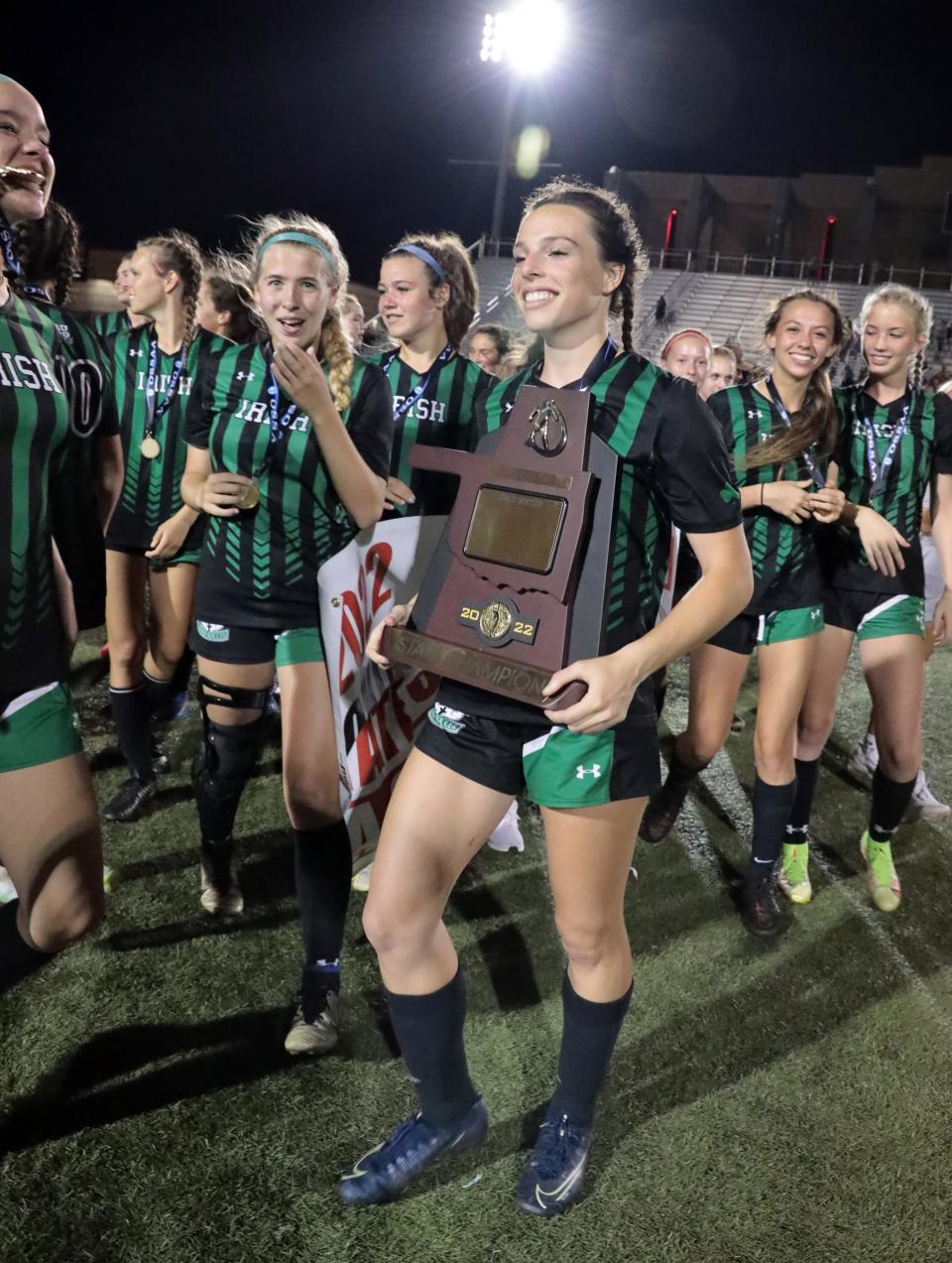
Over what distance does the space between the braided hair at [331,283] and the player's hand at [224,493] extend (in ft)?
1.11

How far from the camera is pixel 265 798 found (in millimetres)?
3943

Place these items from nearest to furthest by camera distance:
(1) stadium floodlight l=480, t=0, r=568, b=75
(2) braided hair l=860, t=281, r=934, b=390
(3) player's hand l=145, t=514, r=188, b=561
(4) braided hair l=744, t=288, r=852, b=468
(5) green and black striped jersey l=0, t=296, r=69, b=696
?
(5) green and black striped jersey l=0, t=296, r=69, b=696 < (4) braided hair l=744, t=288, r=852, b=468 < (2) braided hair l=860, t=281, r=934, b=390 < (3) player's hand l=145, t=514, r=188, b=561 < (1) stadium floodlight l=480, t=0, r=568, b=75

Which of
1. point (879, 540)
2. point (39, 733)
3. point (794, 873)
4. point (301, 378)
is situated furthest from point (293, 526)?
point (794, 873)

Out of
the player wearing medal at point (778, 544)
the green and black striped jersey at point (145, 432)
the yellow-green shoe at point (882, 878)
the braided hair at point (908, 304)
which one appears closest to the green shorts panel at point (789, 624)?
the player wearing medal at point (778, 544)

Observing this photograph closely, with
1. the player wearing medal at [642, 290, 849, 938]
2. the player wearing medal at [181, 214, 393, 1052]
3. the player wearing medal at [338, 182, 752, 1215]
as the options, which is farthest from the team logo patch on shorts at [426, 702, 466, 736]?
the player wearing medal at [642, 290, 849, 938]

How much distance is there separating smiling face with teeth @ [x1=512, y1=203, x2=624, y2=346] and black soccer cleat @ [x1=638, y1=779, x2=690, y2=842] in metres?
2.36

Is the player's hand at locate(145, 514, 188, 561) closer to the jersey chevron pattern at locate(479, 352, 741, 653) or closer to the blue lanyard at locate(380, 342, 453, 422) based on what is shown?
the blue lanyard at locate(380, 342, 453, 422)

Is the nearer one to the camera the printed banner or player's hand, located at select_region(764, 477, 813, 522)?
the printed banner

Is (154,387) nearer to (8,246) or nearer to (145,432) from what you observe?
(145,432)

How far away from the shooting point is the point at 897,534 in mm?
3170

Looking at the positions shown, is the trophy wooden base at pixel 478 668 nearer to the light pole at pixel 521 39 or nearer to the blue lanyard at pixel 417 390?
the blue lanyard at pixel 417 390

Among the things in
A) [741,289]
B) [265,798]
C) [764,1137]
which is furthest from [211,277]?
[741,289]

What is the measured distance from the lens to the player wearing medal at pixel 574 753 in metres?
1.69

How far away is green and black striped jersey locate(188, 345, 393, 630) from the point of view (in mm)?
2545
